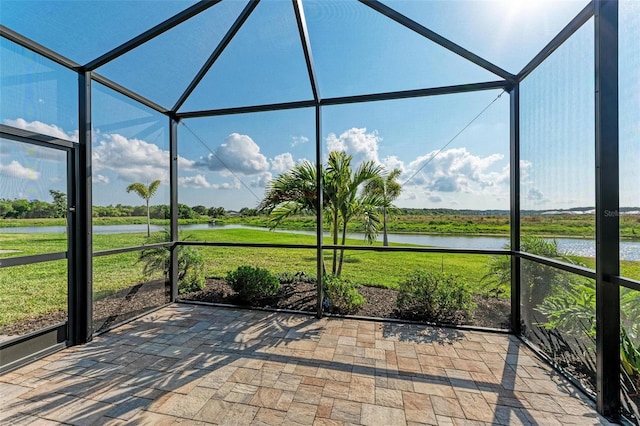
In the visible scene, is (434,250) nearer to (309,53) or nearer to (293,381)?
(293,381)

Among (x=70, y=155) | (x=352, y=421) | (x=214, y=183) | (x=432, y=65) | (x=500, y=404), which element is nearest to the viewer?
(x=352, y=421)

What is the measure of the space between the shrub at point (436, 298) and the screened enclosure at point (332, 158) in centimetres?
5

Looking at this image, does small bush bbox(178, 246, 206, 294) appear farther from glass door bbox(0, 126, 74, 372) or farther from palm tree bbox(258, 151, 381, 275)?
palm tree bbox(258, 151, 381, 275)

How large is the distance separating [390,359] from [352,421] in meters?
0.89

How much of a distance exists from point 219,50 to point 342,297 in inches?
139

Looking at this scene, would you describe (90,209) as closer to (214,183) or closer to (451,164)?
(214,183)

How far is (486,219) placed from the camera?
11.1 ft

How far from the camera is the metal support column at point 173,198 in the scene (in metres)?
3.99

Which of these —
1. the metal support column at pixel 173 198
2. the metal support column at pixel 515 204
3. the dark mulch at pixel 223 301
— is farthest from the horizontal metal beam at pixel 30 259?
the metal support column at pixel 515 204

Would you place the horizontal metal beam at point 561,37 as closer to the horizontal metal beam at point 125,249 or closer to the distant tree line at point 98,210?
the distant tree line at point 98,210

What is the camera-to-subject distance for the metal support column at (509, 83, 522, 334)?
293cm

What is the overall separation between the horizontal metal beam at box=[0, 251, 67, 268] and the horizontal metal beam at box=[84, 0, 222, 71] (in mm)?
1987

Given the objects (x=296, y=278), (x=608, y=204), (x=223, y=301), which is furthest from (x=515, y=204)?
(x=223, y=301)

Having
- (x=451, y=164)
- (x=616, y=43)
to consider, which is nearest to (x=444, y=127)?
(x=451, y=164)
